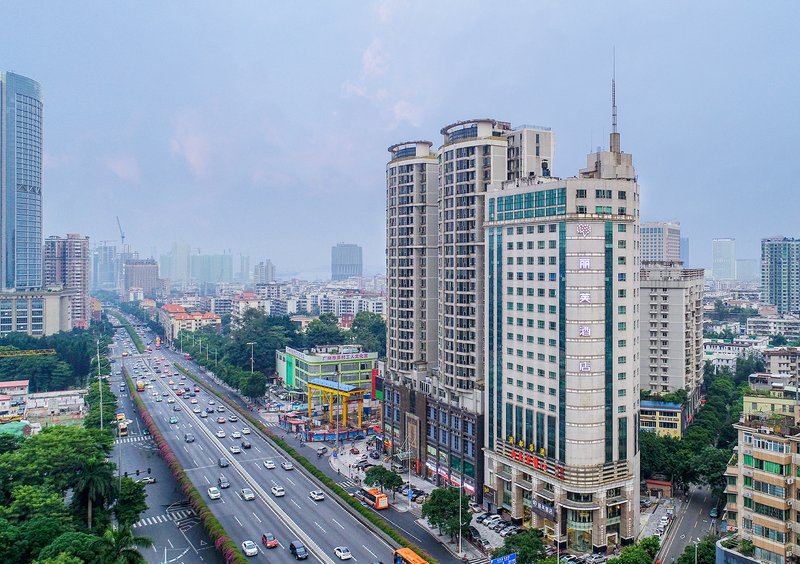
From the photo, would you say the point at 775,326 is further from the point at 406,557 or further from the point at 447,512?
the point at 406,557

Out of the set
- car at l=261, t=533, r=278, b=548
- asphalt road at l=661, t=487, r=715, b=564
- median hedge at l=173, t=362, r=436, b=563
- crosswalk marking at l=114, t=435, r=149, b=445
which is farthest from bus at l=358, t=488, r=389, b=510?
crosswalk marking at l=114, t=435, r=149, b=445

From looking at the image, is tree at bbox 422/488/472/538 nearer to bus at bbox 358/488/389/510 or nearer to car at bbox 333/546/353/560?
bus at bbox 358/488/389/510

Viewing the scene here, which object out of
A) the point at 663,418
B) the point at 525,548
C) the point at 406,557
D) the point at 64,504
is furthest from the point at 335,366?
the point at 525,548

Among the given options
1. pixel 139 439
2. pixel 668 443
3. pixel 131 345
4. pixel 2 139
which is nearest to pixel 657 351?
pixel 668 443

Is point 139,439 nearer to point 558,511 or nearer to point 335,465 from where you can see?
point 335,465

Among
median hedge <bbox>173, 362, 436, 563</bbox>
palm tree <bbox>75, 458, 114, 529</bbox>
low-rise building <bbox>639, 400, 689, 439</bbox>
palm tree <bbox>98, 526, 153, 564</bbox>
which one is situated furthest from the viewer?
low-rise building <bbox>639, 400, 689, 439</bbox>
